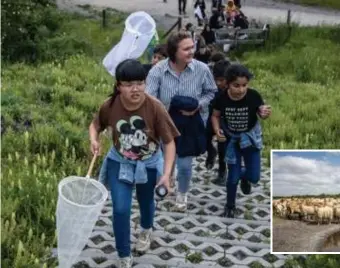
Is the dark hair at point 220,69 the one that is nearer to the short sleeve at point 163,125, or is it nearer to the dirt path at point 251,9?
the short sleeve at point 163,125

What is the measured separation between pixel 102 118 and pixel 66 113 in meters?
3.66

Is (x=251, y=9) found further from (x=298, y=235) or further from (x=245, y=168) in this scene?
(x=298, y=235)

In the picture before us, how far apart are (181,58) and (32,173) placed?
4.71 feet

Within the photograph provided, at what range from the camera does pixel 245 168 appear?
18.4 feet

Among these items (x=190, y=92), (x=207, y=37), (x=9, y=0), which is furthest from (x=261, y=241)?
(x=207, y=37)

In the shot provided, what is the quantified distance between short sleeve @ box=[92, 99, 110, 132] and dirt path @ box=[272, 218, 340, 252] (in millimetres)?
1156

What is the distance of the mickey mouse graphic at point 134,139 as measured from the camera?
4418mm

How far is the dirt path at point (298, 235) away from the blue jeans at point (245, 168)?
4.60 ft

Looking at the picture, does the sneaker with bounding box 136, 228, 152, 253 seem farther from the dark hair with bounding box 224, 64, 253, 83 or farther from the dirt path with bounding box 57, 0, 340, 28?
the dirt path with bounding box 57, 0, 340, 28

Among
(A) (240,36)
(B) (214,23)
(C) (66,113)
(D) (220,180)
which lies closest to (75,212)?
(D) (220,180)

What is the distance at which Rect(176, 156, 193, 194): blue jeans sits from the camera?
18.2ft

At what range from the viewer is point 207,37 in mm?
15680

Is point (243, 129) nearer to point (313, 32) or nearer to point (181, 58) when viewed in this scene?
point (181, 58)

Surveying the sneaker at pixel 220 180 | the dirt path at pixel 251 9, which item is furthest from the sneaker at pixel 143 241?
the dirt path at pixel 251 9
